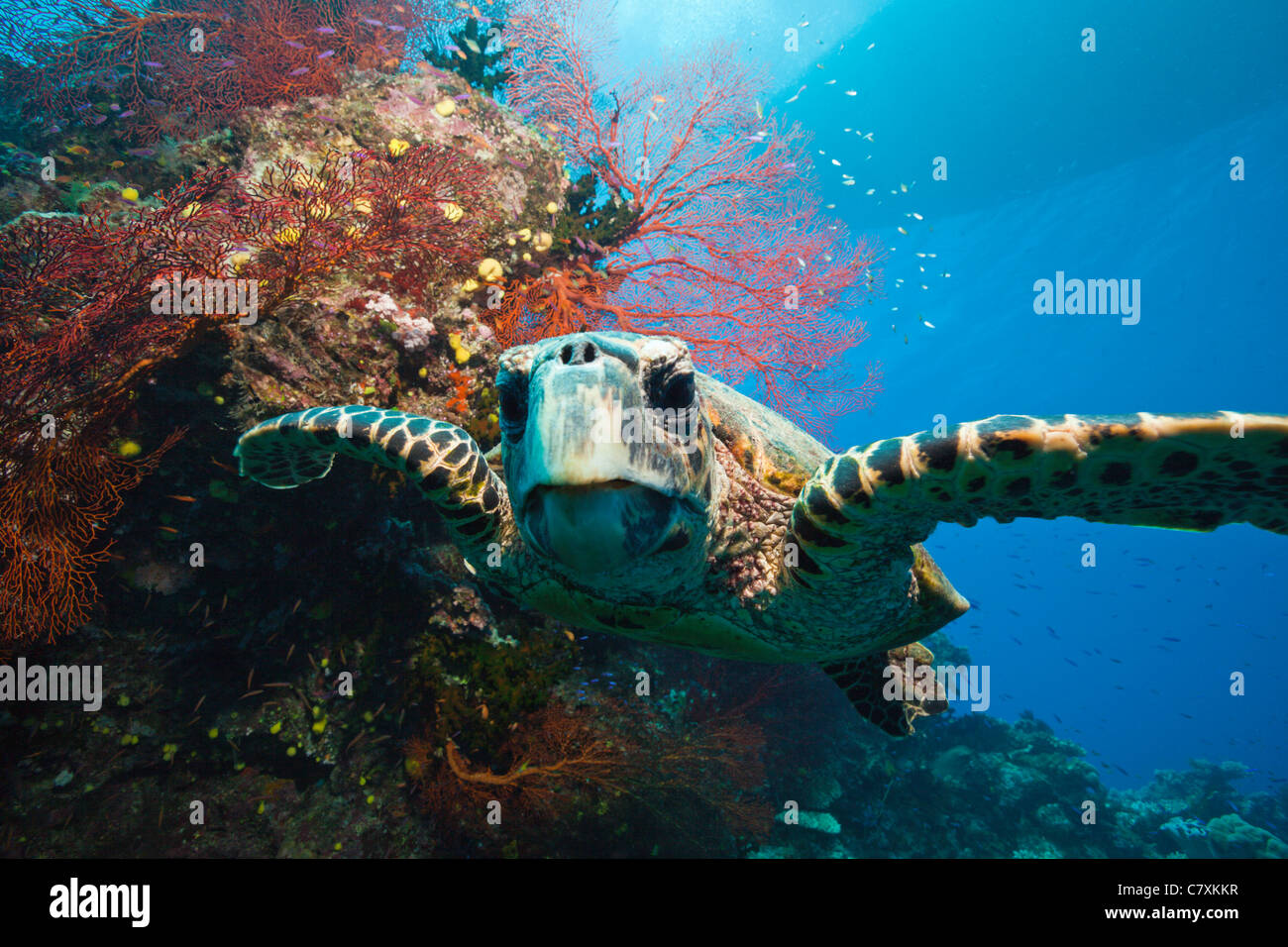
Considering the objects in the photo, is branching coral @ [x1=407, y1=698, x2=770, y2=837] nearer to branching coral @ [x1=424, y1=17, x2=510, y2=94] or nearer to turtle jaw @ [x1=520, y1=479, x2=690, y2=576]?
turtle jaw @ [x1=520, y1=479, x2=690, y2=576]

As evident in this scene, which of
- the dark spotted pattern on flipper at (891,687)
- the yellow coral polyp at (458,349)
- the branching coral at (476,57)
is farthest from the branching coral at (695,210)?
the dark spotted pattern on flipper at (891,687)

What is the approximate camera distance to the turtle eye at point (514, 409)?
154 cm

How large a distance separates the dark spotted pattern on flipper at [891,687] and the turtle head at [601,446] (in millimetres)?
2571

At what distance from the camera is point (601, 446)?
4.09 ft

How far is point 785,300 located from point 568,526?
5.38 m

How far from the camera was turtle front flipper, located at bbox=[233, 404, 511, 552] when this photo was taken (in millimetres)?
2457

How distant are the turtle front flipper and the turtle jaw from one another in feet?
3.77

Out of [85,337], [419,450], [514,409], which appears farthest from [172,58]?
[514,409]

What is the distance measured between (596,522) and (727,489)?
3.26 feet

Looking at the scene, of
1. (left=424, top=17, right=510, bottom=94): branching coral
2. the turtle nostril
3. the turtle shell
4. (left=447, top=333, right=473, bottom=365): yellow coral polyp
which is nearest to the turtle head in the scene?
the turtle nostril

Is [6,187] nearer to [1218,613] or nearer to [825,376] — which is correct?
[825,376]

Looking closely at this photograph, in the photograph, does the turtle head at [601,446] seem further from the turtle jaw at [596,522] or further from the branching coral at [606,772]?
the branching coral at [606,772]
